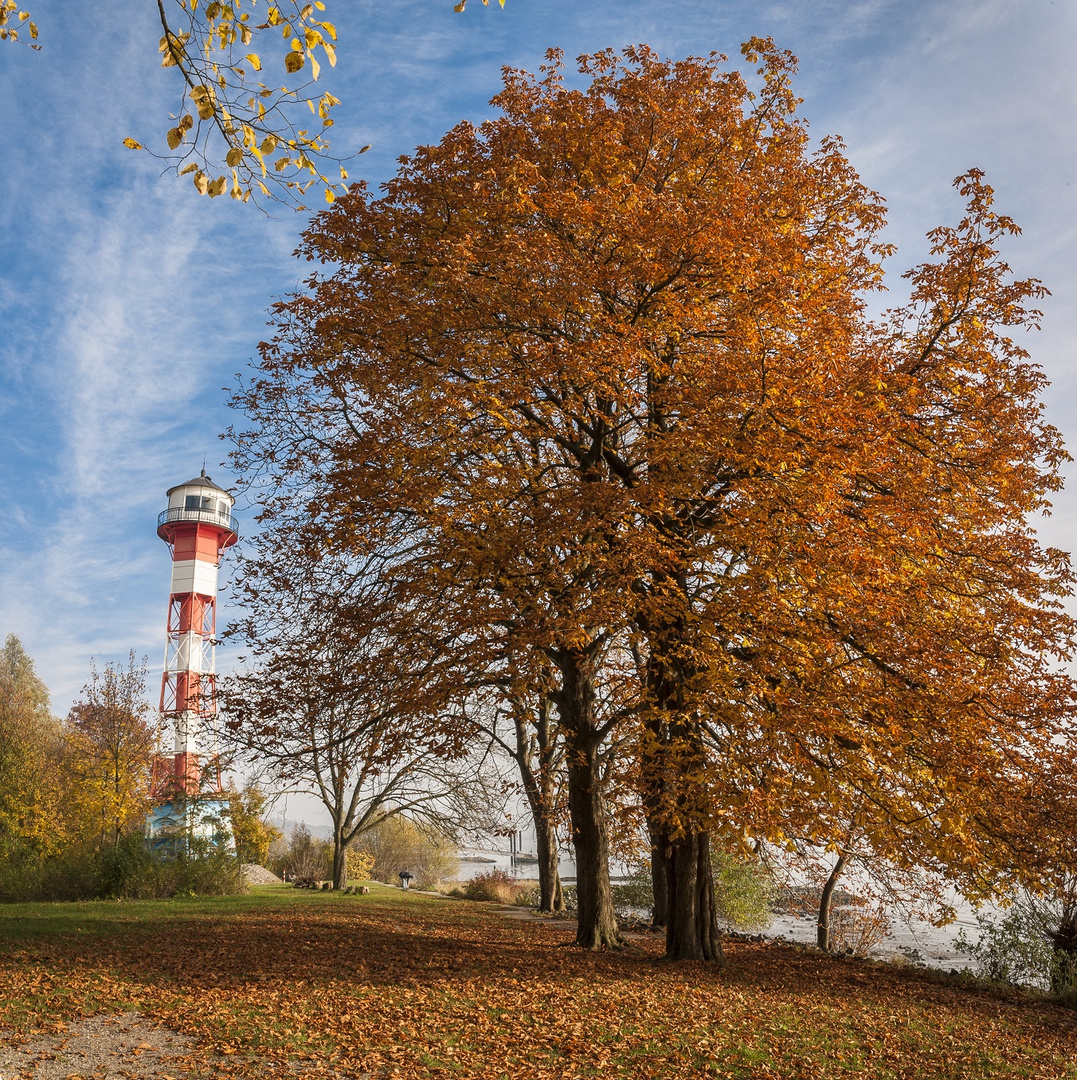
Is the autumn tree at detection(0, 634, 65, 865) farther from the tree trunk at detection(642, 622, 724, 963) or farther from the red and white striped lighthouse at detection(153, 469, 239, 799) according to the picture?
the tree trunk at detection(642, 622, 724, 963)

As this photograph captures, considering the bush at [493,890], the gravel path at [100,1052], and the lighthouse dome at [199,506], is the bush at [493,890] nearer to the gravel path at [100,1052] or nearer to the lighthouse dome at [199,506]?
the gravel path at [100,1052]

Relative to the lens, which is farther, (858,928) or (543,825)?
(543,825)

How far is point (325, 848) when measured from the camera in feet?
103

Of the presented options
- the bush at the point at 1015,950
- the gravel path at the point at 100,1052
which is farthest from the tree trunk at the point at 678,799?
the gravel path at the point at 100,1052

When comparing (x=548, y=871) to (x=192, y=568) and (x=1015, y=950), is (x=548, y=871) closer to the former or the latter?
(x=1015, y=950)

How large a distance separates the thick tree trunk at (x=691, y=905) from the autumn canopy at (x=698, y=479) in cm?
5

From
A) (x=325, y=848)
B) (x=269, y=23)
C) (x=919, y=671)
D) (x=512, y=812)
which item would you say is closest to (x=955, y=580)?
(x=919, y=671)

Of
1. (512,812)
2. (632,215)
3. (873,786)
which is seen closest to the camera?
(873,786)

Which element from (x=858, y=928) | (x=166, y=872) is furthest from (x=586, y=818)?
(x=166, y=872)

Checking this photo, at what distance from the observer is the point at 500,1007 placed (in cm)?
773

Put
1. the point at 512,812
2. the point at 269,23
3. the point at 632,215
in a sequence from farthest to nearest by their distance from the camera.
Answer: the point at 512,812, the point at 632,215, the point at 269,23

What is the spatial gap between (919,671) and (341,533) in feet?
23.2

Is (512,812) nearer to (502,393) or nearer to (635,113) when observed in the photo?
(502,393)

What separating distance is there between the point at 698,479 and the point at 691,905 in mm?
5716
